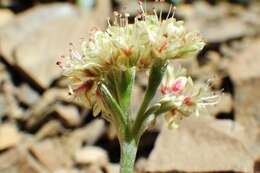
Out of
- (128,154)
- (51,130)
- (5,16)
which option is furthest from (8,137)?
(128,154)

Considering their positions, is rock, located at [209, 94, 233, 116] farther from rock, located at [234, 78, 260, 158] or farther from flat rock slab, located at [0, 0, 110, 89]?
flat rock slab, located at [0, 0, 110, 89]

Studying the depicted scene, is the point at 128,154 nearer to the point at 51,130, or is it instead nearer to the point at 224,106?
the point at 224,106

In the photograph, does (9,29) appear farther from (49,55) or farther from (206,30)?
(206,30)

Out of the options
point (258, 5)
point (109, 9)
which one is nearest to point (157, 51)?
point (109, 9)

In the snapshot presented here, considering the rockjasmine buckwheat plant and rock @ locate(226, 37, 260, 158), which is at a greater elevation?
the rockjasmine buckwheat plant

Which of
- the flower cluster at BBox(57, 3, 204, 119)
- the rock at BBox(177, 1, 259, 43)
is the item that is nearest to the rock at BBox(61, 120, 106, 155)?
the rock at BBox(177, 1, 259, 43)

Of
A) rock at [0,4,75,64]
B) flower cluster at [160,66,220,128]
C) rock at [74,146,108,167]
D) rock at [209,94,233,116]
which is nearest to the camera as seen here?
flower cluster at [160,66,220,128]

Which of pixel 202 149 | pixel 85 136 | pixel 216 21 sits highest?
pixel 202 149
